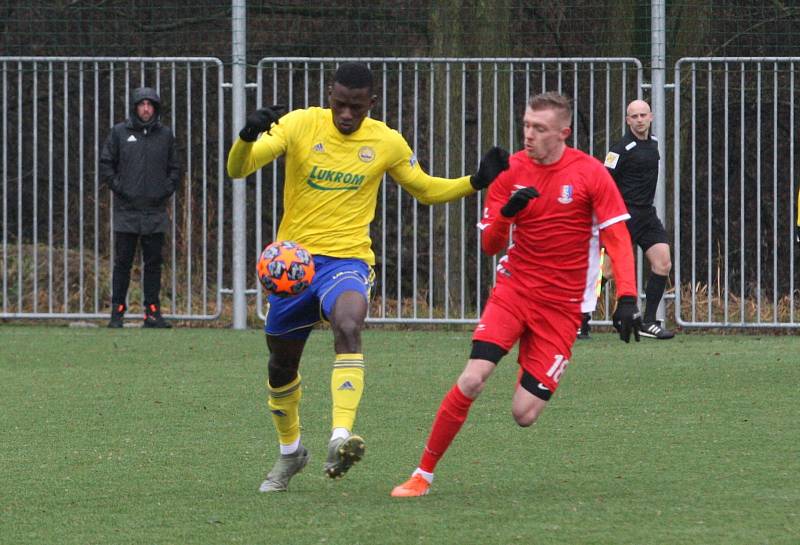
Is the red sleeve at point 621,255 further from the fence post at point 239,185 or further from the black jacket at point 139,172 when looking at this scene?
the black jacket at point 139,172

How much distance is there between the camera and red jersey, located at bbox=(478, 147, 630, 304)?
22.9ft

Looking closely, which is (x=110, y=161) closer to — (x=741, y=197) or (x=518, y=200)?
(x=741, y=197)

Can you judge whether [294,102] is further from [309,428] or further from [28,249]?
[309,428]

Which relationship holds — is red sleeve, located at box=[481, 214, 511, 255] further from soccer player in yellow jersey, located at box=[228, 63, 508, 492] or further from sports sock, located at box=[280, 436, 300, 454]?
sports sock, located at box=[280, 436, 300, 454]

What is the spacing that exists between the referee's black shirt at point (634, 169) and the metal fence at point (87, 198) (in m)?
4.12

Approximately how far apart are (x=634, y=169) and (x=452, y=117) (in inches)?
130

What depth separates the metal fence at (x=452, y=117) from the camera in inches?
601

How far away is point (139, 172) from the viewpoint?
15070 millimetres

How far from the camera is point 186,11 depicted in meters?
18.5

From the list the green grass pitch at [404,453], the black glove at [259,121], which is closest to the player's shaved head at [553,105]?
the black glove at [259,121]

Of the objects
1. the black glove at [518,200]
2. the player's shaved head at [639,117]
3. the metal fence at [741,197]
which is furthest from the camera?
the metal fence at [741,197]

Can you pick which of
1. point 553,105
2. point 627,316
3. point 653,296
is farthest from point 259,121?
point 653,296

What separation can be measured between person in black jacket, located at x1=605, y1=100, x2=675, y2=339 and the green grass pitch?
865 mm

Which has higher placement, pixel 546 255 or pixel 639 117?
pixel 639 117
